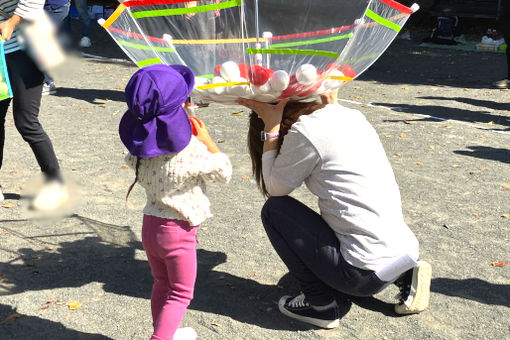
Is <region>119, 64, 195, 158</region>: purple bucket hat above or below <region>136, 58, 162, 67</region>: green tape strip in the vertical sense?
below

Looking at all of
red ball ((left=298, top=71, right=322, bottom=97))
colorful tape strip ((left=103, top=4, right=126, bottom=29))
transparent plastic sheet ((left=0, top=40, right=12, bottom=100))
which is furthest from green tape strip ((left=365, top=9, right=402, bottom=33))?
transparent plastic sheet ((left=0, top=40, right=12, bottom=100))

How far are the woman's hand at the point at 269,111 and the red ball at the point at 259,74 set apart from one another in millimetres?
248

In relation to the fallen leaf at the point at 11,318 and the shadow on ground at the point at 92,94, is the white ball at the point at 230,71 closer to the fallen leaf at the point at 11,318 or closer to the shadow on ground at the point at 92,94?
the fallen leaf at the point at 11,318

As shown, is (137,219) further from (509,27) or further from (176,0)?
(509,27)

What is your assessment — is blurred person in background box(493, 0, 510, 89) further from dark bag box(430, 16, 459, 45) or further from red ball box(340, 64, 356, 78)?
red ball box(340, 64, 356, 78)

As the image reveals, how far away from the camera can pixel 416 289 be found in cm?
345

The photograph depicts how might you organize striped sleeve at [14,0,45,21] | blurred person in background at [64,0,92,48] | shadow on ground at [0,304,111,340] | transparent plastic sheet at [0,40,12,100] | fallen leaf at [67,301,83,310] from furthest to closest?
blurred person in background at [64,0,92,48] < transparent plastic sheet at [0,40,12,100] < striped sleeve at [14,0,45,21] < fallen leaf at [67,301,83,310] < shadow on ground at [0,304,111,340]

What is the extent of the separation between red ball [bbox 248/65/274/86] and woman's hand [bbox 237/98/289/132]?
25 cm

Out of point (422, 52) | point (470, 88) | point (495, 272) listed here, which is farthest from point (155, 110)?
point (422, 52)

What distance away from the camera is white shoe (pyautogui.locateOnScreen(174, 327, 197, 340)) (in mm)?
3261

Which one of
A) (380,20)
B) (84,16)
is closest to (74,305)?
(380,20)

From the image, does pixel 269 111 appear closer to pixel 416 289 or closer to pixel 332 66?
pixel 332 66

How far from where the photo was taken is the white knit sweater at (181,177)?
3012mm

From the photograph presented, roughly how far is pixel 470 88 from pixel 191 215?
26.1 feet
